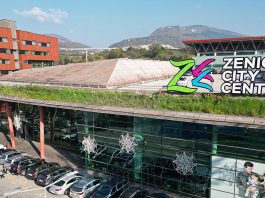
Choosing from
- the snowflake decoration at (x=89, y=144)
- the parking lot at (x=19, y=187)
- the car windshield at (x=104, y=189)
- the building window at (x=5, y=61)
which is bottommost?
the parking lot at (x=19, y=187)

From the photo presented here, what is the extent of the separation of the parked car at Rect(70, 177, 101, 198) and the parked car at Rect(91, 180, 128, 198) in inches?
50.3

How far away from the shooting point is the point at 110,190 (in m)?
23.0

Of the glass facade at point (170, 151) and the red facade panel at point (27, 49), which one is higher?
the red facade panel at point (27, 49)

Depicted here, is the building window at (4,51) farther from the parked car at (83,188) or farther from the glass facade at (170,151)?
the parked car at (83,188)

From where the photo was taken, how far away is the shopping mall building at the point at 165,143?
20.9 metres

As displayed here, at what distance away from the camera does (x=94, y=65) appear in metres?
44.2

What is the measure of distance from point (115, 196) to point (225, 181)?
9.02 m

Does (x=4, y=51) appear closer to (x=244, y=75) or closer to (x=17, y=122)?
(x=17, y=122)

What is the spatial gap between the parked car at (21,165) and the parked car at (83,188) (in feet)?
A: 24.7

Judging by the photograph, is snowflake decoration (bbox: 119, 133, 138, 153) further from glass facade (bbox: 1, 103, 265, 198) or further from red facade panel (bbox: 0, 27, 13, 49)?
red facade panel (bbox: 0, 27, 13, 49)

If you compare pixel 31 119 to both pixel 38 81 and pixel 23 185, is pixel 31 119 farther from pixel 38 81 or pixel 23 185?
pixel 23 185

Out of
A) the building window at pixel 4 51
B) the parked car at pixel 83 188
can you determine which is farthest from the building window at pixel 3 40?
the parked car at pixel 83 188

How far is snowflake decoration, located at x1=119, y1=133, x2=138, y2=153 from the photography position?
26.7 m

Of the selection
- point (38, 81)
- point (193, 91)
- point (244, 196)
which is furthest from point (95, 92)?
point (38, 81)
